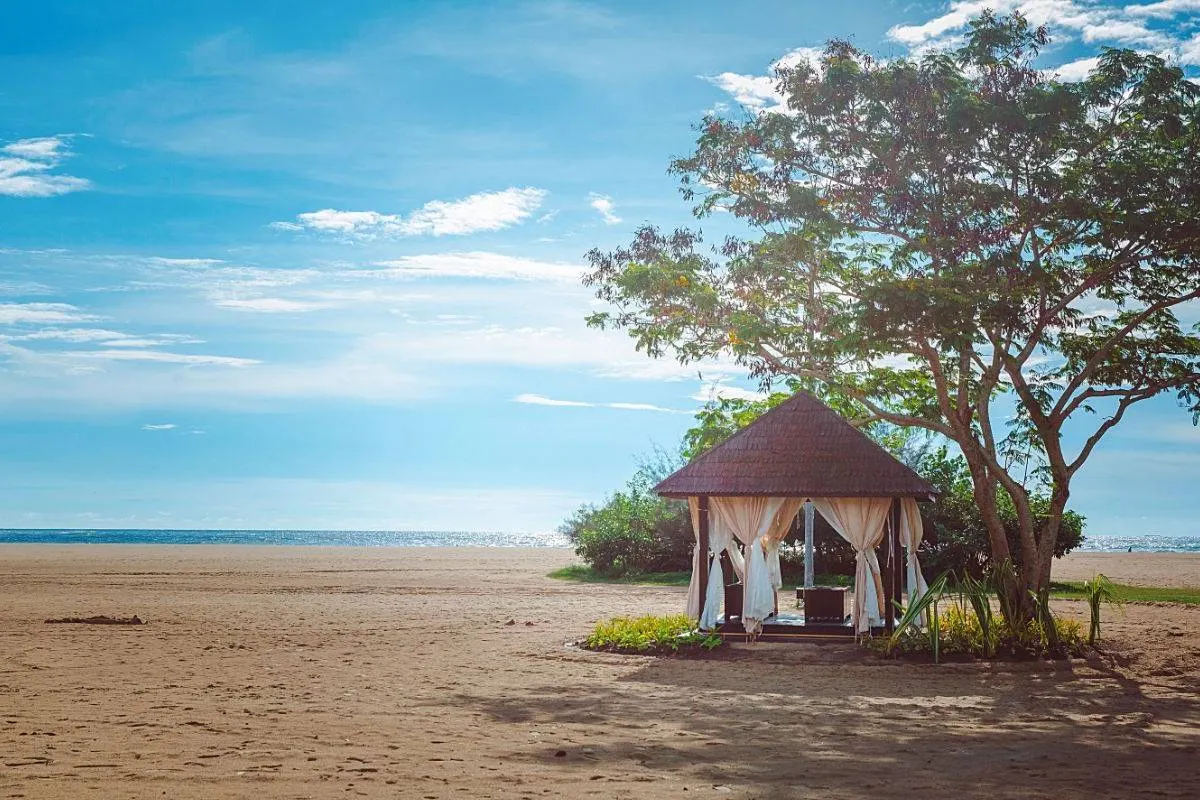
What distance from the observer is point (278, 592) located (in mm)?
30438

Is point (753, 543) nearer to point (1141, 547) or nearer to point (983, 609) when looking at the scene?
point (983, 609)

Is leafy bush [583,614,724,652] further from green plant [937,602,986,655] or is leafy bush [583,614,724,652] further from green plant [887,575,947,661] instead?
green plant [937,602,986,655]

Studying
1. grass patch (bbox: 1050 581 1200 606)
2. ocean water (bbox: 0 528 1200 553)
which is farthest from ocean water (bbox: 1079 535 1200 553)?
grass patch (bbox: 1050 581 1200 606)

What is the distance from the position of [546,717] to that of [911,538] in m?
8.33

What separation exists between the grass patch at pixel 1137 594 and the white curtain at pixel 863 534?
1252 centimetres

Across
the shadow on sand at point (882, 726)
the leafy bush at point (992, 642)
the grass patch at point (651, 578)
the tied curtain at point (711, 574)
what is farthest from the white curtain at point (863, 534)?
the grass patch at point (651, 578)

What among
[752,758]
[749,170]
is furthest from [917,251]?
[752,758]

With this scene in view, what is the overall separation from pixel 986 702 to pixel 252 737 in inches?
307

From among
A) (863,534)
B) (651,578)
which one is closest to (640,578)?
(651,578)

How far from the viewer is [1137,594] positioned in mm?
30188

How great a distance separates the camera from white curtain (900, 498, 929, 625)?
671 inches

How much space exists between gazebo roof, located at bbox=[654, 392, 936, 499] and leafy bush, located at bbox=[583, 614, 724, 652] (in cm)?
209

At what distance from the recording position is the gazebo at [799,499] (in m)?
16.8

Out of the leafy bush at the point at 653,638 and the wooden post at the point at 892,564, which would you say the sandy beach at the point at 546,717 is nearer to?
the leafy bush at the point at 653,638
